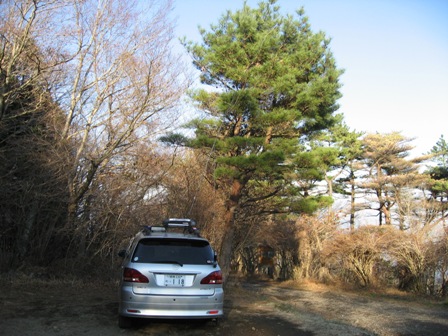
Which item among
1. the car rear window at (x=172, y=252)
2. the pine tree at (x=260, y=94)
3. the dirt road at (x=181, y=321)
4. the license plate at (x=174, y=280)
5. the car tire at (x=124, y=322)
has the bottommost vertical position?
the dirt road at (x=181, y=321)

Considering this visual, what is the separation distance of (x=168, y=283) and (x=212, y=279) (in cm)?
70

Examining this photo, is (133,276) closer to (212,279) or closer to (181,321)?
(212,279)

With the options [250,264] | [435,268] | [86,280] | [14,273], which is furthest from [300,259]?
[14,273]

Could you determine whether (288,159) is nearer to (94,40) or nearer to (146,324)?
(94,40)

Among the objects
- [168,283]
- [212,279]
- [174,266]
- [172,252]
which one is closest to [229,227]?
[172,252]

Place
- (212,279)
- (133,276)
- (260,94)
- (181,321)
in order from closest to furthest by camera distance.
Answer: (133,276) < (212,279) < (181,321) < (260,94)

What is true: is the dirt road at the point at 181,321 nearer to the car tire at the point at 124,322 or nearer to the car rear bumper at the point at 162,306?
the car tire at the point at 124,322

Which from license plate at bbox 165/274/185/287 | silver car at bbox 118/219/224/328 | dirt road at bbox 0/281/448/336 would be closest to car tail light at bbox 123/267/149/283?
silver car at bbox 118/219/224/328

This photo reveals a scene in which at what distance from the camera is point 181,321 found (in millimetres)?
7086

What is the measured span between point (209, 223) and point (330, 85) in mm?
7035

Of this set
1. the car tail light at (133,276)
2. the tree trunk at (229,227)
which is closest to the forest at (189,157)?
the tree trunk at (229,227)

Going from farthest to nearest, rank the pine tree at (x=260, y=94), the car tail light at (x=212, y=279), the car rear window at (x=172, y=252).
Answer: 1. the pine tree at (x=260, y=94)
2. the car rear window at (x=172, y=252)
3. the car tail light at (x=212, y=279)

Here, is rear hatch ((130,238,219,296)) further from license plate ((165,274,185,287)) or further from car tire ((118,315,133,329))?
car tire ((118,315,133,329))

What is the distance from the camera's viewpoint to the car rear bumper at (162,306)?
19.4 feet
